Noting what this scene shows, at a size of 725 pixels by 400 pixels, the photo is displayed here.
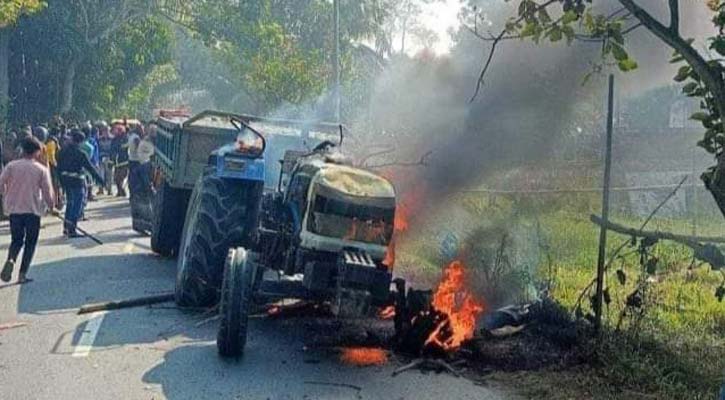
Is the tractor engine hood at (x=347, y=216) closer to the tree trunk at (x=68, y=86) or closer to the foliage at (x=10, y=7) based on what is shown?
the foliage at (x=10, y=7)

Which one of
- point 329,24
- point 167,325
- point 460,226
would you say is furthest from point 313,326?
point 329,24

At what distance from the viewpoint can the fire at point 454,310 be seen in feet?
25.0

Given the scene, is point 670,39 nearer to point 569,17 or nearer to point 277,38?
point 569,17

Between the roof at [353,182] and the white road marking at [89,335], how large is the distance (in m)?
2.37

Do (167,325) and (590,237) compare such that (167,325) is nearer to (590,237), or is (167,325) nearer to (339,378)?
(339,378)

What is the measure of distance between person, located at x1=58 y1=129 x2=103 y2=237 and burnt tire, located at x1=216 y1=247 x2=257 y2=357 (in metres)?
8.20

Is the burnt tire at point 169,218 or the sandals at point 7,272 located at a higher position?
the burnt tire at point 169,218

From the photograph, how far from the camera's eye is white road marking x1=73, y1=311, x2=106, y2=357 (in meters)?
7.50

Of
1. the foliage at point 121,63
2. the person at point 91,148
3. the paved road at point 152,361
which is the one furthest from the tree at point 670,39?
the foliage at point 121,63

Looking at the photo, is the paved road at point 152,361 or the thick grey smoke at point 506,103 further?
the thick grey smoke at point 506,103

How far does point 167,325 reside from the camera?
27.9 ft

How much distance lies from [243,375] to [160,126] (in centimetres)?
707

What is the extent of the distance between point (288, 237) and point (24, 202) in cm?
405

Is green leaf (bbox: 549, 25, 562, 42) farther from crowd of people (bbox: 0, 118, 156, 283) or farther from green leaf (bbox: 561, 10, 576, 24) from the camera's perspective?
crowd of people (bbox: 0, 118, 156, 283)
